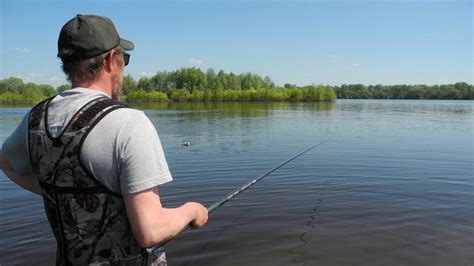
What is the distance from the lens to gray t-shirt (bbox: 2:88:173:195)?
1.90m

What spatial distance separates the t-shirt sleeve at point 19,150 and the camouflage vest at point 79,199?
137mm

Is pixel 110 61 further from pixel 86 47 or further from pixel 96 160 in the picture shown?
pixel 96 160

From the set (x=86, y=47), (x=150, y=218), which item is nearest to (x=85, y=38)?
(x=86, y=47)

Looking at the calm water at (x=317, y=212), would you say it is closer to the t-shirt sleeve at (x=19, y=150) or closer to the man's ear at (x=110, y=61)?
the t-shirt sleeve at (x=19, y=150)

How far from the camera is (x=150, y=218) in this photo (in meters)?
1.98

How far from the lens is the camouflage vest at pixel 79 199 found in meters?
1.94

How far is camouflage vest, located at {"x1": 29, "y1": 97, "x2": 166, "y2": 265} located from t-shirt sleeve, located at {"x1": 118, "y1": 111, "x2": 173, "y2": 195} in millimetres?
135

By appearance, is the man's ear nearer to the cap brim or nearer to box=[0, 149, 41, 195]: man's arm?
the cap brim

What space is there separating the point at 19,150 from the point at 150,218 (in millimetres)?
907

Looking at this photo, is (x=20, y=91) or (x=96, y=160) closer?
(x=96, y=160)

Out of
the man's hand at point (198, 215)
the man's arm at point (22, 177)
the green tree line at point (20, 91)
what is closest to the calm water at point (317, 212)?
the man's hand at point (198, 215)

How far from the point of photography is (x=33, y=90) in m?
137

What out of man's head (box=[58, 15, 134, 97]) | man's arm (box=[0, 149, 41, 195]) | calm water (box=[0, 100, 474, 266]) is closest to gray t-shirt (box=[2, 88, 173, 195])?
man's head (box=[58, 15, 134, 97])

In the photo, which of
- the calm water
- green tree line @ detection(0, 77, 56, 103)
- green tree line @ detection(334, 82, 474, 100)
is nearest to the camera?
the calm water
